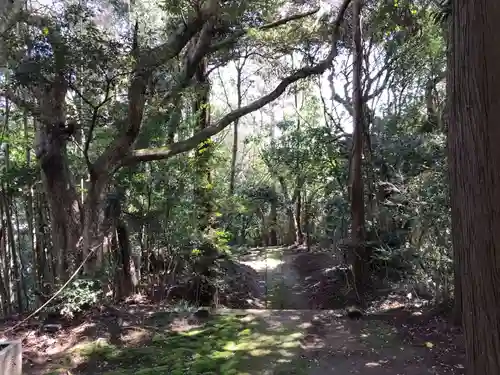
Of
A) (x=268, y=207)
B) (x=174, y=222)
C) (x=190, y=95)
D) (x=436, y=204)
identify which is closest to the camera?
(x=436, y=204)

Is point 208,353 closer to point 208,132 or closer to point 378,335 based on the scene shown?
point 378,335

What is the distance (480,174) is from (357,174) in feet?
16.3

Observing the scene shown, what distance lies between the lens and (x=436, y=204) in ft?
16.4

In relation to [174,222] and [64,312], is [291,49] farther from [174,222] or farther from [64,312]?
[64,312]

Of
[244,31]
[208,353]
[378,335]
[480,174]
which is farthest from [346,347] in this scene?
[244,31]

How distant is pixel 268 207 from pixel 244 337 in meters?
11.8

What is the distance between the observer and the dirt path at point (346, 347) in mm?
3818

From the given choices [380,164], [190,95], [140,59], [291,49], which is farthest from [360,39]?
[140,59]

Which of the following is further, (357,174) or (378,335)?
(357,174)

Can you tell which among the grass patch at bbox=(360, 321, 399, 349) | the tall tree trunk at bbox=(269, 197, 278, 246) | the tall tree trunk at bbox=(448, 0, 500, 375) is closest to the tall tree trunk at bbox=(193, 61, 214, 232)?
the grass patch at bbox=(360, 321, 399, 349)

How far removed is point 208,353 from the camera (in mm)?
4180

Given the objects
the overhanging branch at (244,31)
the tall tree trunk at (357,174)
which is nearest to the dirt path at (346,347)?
the tall tree trunk at (357,174)

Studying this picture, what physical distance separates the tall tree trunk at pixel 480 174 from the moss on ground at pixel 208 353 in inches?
95.2

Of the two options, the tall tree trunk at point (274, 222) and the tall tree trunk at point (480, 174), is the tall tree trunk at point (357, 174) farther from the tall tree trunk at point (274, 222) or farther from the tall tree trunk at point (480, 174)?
the tall tree trunk at point (274, 222)
